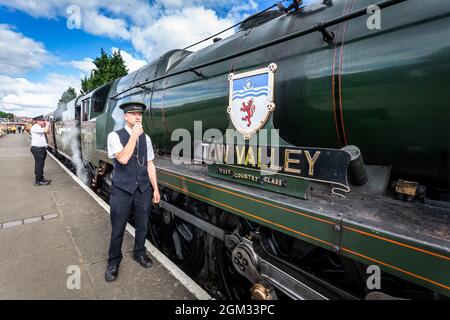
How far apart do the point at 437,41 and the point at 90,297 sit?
311cm

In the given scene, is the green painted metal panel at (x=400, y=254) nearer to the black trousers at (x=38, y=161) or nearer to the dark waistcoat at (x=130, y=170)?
the dark waistcoat at (x=130, y=170)

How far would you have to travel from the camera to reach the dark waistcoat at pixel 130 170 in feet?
8.28

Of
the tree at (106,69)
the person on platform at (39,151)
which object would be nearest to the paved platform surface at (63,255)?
the person on platform at (39,151)

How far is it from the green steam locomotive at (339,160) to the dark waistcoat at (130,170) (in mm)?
364

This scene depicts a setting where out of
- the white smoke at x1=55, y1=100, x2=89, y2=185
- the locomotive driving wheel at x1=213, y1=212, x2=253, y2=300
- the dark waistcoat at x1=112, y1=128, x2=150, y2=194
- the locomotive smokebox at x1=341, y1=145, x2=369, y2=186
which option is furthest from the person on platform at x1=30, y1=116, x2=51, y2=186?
the locomotive smokebox at x1=341, y1=145, x2=369, y2=186

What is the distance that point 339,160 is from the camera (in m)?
1.44

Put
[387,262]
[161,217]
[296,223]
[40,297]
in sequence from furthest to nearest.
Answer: [161,217]
[40,297]
[296,223]
[387,262]

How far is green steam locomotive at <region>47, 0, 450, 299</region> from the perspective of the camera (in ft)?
4.20

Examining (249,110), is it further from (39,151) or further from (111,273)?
(39,151)

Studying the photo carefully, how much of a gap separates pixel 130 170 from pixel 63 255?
155 centimetres

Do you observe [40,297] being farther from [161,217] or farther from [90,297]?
[161,217]
